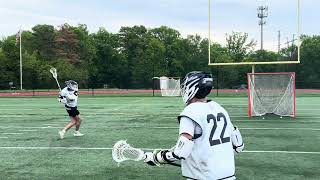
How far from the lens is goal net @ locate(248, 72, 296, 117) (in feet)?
62.7

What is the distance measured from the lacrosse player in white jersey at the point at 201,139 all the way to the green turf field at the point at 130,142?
13.8 feet

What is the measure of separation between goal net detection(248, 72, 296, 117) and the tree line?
3155cm

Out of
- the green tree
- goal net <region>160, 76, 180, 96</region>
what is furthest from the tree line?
the green tree

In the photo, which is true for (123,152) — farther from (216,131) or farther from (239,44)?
(239,44)

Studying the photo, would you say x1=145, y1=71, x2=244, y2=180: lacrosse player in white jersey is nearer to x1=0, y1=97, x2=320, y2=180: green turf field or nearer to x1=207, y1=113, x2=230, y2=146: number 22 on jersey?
x1=207, y1=113, x2=230, y2=146: number 22 on jersey

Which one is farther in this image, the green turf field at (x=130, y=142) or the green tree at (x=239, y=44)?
the green tree at (x=239, y=44)

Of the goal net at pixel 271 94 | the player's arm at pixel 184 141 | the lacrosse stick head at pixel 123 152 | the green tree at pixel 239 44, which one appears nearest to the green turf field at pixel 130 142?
the goal net at pixel 271 94

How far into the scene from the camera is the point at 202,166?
3637 mm

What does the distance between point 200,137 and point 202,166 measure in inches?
8.8

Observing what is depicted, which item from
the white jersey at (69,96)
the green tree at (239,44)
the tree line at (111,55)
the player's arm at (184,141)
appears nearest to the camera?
the player's arm at (184,141)

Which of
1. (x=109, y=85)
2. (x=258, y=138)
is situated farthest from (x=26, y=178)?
(x=109, y=85)

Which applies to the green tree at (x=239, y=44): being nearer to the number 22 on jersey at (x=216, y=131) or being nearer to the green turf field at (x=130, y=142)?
the green turf field at (x=130, y=142)

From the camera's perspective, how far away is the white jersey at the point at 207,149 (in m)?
3.61

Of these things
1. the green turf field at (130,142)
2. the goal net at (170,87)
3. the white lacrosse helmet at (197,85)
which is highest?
the white lacrosse helmet at (197,85)
